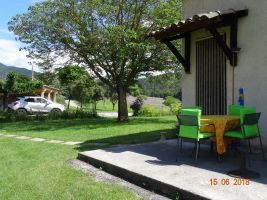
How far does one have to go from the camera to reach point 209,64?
9.29 metres

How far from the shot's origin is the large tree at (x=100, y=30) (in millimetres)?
17688

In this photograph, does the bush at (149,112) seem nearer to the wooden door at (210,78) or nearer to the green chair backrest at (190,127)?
the wooden door at (210,78)

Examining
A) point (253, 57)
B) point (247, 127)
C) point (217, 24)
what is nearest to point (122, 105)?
point (217, 24)

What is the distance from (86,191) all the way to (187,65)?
5.47 meters

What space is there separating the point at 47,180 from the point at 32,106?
878 inches

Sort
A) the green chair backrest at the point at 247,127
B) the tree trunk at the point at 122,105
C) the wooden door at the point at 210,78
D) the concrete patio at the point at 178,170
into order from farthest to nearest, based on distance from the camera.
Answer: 1. the tree trunk at the point at 122,105
2. the wooden door at the point at 210,78
3. the green chair backrest at the point at 247,127
4. the concrete patio at the point at 178,170

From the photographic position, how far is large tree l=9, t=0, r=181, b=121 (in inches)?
696

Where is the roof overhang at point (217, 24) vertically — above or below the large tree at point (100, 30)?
below

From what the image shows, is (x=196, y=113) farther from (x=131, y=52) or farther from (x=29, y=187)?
(x=131, y=52)

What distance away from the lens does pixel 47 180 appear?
6.32 meters

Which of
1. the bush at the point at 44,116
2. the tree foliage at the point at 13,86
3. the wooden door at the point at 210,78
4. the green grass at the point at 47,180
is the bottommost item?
the green grass at the point at 47,180

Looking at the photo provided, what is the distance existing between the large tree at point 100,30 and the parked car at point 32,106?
8.11 meters

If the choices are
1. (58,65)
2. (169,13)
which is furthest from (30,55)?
(169,13)

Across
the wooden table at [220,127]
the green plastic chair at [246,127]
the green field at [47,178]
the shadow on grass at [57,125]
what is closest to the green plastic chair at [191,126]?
the wooden table at [220,127]
